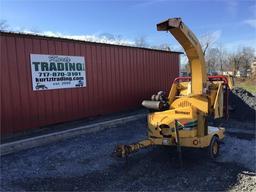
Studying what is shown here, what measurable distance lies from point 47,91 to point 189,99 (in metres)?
4.69

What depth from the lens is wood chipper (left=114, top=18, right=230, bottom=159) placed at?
5.89 metres

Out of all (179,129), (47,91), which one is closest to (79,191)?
(179,129)

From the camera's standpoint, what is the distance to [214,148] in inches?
257

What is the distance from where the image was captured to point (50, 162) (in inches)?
251

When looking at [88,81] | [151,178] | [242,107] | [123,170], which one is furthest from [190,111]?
[242,107]

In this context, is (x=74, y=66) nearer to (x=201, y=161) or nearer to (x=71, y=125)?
(x=71, y=125)

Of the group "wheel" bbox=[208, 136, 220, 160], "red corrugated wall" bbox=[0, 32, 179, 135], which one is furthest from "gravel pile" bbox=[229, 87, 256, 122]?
"wheel" bbox=[208, 136, 220, 160]

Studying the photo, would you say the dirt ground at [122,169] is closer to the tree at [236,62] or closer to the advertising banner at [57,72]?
the advertising banner at [57,72]

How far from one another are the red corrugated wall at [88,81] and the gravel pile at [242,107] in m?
3.37

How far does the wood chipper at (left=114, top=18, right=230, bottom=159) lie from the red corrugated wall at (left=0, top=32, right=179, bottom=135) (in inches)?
145

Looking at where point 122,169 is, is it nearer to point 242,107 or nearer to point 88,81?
point 88,81

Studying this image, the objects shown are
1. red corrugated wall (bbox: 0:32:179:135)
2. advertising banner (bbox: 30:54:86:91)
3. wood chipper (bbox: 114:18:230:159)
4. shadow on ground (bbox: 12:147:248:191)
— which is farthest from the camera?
advertising banner (bbox: 30:54:86:91)

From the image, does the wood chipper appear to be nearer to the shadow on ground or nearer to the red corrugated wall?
the shadow on ground

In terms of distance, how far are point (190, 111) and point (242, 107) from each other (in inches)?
259
